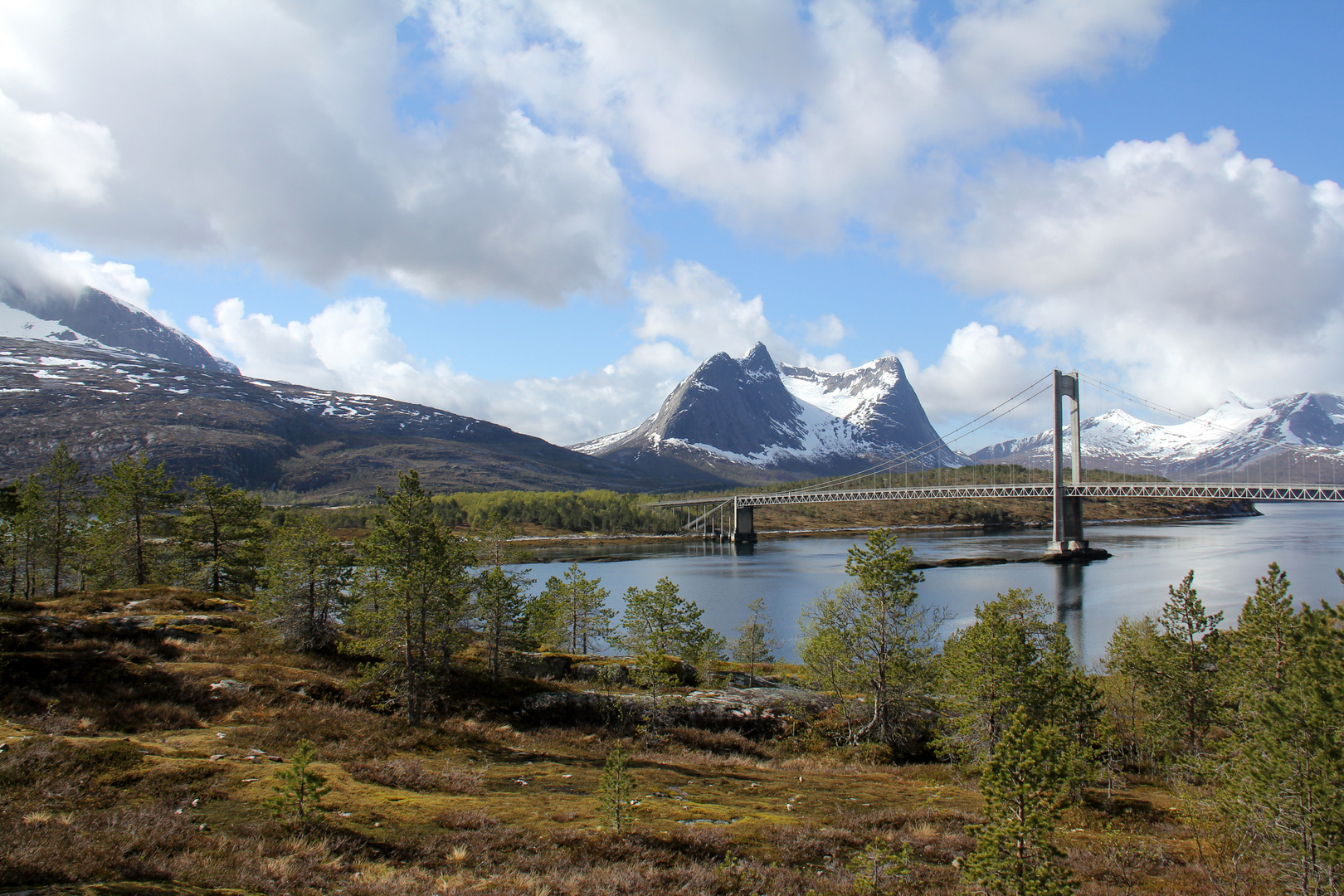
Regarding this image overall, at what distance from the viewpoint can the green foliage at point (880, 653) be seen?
29953 millimetres

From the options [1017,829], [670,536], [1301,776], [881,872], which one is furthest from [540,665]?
[670,536]

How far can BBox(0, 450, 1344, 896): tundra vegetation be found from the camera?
12781 millimetres

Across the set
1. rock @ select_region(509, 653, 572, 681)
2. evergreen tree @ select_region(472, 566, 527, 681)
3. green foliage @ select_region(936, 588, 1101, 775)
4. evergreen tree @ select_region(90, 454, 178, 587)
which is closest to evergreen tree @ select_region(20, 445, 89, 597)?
evergreen tree @ select_region(90, 454, 178, 587)

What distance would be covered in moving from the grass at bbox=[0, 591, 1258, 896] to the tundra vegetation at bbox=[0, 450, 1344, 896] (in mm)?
114

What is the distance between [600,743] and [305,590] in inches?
663

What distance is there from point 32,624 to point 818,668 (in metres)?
32.9

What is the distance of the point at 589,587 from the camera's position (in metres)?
47.8

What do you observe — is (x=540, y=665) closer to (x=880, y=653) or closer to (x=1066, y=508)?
(x=880, y=653)

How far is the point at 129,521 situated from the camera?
4650 cm

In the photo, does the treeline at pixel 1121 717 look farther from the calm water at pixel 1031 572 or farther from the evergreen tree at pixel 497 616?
the calm water at pixel 1031 572

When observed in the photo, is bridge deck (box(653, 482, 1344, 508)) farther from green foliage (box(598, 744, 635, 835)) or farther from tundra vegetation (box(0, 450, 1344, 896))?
green foliage (box(598, 744, 635, 835))

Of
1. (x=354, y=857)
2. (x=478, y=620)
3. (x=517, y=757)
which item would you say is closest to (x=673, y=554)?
(x=478, y=620)

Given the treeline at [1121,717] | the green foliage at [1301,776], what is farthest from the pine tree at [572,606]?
the green foliage at [1301,776]

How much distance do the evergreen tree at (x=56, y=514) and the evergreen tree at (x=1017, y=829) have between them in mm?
52598
